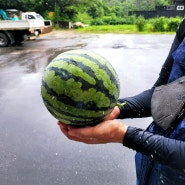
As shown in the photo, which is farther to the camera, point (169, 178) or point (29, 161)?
point (29, 161)

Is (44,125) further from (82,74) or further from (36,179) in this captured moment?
(82,74)

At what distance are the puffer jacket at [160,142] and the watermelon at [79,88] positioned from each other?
0.25 meters

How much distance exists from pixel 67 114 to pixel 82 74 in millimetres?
210

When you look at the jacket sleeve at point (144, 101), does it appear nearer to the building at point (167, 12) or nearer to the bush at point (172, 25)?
the bush at point (172, 25)

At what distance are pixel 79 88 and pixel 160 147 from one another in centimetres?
52

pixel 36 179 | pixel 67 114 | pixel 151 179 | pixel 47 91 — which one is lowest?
pixel 36 179

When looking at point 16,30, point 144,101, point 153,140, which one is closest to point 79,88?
point 153,140

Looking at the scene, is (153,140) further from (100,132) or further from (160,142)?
(100,132)

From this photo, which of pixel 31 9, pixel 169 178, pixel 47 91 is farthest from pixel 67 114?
pixel 31 9

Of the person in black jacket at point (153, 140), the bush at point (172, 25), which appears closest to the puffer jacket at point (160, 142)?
the person in black jacket at point (153, 140)

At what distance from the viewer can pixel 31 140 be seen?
463cm

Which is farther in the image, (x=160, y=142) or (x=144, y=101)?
(x=144, y=101)

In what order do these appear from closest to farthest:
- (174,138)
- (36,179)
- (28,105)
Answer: (174,138)
(36,179)
(28,105)

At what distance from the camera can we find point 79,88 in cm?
132
